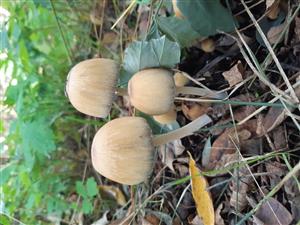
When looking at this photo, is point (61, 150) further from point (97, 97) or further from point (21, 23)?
point (97, 97)

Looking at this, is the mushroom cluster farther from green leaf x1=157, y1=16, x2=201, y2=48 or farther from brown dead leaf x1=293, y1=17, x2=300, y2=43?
brown dead leaf x1=293, y1=17, x2=300, y2=43

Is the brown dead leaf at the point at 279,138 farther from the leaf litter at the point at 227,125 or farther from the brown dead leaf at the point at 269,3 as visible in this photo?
the brown dead leaf at the point at 269,3

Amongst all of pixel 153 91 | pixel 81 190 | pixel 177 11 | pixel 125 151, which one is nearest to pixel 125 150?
pixel 125 151

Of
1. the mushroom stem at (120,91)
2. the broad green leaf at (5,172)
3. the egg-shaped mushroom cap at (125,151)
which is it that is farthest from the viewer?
the broad green leaf at (5,172)

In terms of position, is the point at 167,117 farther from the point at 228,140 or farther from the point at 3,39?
the point at 3,39

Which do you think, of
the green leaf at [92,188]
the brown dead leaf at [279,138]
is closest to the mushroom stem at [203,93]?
the brown dead leaf at [279,138]

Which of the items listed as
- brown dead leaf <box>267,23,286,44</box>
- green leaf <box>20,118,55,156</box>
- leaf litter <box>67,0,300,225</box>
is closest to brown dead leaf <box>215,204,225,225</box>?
leaf litter <box>67,0,300,225</box>

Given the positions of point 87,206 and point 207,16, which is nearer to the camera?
point 207,16
